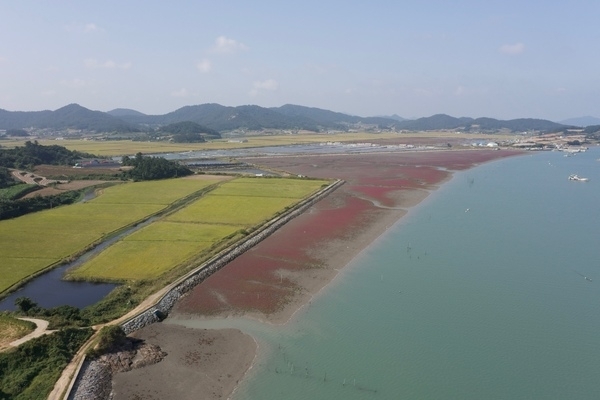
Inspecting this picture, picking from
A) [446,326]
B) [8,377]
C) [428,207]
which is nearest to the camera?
[8,377]

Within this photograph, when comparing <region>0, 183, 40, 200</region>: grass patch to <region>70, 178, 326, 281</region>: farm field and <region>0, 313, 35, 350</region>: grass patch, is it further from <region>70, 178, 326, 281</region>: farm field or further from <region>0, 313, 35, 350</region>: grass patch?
<region>0, 313, 35, 350</region>: grass patch

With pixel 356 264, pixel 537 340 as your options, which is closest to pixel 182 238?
pixel 356 264

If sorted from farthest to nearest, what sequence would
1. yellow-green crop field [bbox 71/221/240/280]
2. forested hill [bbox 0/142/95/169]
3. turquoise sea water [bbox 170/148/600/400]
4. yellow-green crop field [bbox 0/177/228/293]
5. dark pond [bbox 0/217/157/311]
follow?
forested hill [bbox 0/142/95/169] → yellow-green crop field [bbox 0/177/228/293] → yellow-green crop field [bbox 71/221/240/280] → dark pond [bbox 0/217/157/311] → turquoise sea water [bbox 170/148/600/400]

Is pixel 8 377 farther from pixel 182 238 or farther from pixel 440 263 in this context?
pixel 440 263

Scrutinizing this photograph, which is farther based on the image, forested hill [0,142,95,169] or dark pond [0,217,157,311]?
forested hill [0,142,95,169]

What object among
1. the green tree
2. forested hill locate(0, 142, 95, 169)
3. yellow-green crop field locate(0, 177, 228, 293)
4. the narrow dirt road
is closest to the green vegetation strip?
the narrow dirt road

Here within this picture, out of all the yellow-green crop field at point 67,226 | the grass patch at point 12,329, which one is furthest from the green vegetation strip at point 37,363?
the yellow-green crop field at point 67,226
